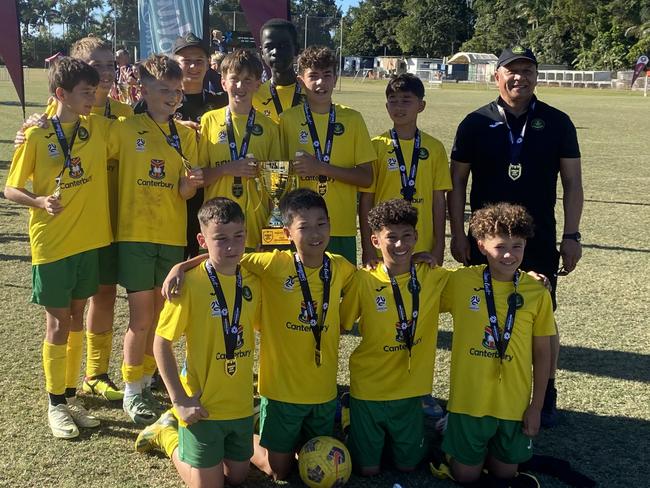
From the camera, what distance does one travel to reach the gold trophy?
4207 millimetres

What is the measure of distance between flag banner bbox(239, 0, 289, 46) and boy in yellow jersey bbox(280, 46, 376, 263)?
2.85 meters

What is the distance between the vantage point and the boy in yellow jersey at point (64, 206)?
4.20m

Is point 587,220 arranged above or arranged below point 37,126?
below

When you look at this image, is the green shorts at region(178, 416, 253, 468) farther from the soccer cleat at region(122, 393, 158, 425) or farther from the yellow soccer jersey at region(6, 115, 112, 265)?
the yellow soccer jersey at region(6, 115, 112, 265)

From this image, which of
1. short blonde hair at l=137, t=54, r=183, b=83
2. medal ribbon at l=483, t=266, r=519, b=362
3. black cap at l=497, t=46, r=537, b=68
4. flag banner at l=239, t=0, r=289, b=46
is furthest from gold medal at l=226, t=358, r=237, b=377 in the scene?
flag banner at l=239, t=0, r=289, b=46

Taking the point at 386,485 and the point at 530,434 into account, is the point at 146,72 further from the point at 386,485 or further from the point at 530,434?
the point at 530,434

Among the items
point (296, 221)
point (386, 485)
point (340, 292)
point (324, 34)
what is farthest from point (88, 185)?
point (324, 34)

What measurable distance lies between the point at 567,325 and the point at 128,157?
4.25m

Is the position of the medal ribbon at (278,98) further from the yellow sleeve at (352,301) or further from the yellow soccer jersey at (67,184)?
the yellow sleeve at (352,301)

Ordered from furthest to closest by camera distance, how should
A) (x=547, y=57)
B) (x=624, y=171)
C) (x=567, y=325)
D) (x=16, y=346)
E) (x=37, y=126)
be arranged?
(x=547, y=57) < (x=624, y=171) < (x=567, y=325) < (x=16, y=346) < (x=37, y=126)

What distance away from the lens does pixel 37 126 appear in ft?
13.8

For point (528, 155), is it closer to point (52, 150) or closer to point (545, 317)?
point (545, 317)

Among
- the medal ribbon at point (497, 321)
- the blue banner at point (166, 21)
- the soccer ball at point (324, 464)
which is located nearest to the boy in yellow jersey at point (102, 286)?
the soccer ball at point (324, 464)

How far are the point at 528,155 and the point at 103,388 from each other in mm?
3297
